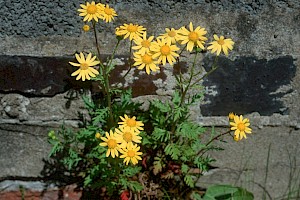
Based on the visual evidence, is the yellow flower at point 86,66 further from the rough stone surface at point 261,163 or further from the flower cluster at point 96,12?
the rough stone surface at point 261,163

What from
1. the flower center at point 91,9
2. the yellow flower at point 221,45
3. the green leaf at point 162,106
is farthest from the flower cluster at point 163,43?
the green leaf at point 162,106

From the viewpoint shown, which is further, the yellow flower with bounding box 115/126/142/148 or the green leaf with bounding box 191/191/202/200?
the green leaf with bounding box 191/191/202/200

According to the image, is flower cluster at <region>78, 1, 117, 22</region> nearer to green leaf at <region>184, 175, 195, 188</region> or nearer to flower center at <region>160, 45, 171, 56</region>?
flower center at <region>160, 45, 171, 56</region>

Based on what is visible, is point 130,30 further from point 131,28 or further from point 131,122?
point 131,122

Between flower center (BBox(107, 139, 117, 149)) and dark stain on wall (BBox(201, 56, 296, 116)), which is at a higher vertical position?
dark stain on wall (BBox(201, 56, 296, 116))

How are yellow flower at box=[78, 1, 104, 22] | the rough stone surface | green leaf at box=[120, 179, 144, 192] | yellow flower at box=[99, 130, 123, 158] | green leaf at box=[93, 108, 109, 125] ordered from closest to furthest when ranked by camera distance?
yellow flower at box=[78, 1, 104, 22]
yellow flower at box=[99, 130, 123, 158]
green leaf at box=[93, 108, 109, 125]
green leaf at box=[120, 179, 144, 192]
the rough stone surface

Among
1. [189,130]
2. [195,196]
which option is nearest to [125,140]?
[189,130]

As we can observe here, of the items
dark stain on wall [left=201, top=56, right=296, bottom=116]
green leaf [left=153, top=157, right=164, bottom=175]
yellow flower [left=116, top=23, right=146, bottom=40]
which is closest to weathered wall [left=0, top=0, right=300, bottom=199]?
dark stain on wall [left=201, top=56, right=296, bottom=116]
